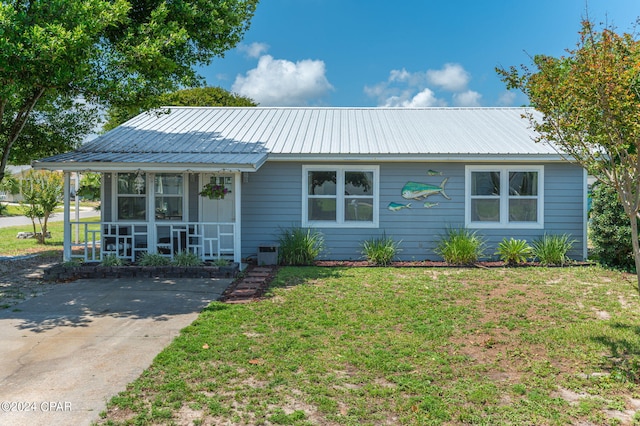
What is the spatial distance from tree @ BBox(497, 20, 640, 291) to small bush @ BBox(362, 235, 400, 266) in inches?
230

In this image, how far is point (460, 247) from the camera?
34.1 feet

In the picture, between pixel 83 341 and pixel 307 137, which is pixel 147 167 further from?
pixel 83 341

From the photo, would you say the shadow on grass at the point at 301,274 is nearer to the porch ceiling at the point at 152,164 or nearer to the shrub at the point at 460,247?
the porch ceiling at the point at 152,164

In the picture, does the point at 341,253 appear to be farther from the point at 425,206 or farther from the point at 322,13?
the point at 322,13

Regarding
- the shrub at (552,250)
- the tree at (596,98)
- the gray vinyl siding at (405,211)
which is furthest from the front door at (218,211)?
the tree at (596,98)

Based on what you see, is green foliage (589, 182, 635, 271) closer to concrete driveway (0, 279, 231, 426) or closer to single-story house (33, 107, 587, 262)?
single-story house (33, 107, 587, 262)

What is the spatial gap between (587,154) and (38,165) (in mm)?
9654

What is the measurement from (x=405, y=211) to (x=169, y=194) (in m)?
5.73

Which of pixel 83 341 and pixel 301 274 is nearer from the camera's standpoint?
pixel 83 341

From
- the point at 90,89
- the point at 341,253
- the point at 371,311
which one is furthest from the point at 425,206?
A: the point at 90,89

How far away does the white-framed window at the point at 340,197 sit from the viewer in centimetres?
1112

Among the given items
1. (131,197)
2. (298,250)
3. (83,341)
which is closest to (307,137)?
(298,250)

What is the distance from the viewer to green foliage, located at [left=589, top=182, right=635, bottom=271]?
923cm

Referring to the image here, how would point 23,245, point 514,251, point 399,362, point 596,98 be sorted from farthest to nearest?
point 23,245 → point 514,251 → point 399,362 → point 596,98
